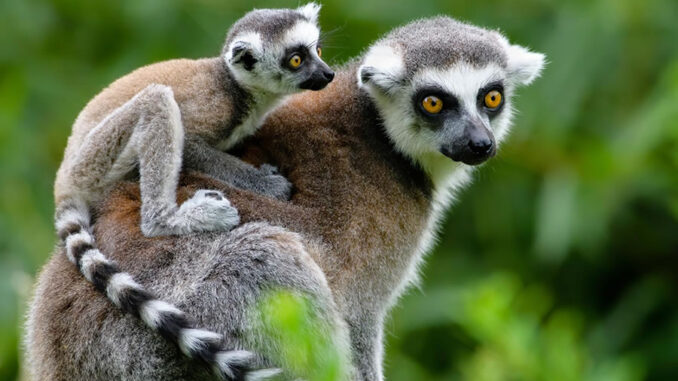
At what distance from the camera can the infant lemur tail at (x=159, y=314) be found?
16.0ft

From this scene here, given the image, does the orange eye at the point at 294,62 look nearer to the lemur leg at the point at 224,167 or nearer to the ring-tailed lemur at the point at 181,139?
the ring-tailed lemur at the point at 181,139

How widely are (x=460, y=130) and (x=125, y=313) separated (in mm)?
2035

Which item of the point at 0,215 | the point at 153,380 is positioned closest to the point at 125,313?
the point at 153,380

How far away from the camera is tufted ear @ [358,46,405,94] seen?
594 centimetres

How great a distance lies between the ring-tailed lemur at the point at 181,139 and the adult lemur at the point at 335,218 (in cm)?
11

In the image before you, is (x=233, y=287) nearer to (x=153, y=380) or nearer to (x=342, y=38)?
(x=153, y=380)

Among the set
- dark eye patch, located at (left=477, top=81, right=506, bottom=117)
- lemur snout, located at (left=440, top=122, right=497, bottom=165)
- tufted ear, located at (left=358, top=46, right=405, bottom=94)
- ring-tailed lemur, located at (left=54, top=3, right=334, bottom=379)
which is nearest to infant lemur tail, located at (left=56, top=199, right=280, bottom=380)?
ring-tailed lemur, located at (left=54, top=3, right=334, bottom=379)

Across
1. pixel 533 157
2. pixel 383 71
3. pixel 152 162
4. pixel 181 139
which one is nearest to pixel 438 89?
pixel 383 71

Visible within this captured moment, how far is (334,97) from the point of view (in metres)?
6.16

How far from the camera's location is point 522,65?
251 inches

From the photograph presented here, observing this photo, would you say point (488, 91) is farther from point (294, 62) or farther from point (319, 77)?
point (294, 62)

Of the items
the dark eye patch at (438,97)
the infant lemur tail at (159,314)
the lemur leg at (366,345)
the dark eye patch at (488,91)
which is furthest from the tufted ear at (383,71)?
the infant lemur tail at (159,314)

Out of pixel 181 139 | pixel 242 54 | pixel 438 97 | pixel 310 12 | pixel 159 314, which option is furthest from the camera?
pixel 310 12

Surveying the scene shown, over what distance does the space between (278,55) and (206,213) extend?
111cm
